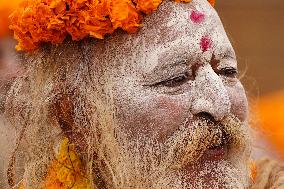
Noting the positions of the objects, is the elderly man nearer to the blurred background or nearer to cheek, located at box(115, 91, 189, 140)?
cheek, located at box(115, 91, 189, 140)

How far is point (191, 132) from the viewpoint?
2584mm

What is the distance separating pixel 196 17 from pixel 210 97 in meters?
0.28

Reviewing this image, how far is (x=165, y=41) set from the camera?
105 inches

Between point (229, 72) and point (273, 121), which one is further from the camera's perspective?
point (273, 121)

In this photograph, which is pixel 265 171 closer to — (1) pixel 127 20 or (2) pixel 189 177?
(2) pixel 189 177

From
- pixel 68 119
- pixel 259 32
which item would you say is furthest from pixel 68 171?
pixel 259 32

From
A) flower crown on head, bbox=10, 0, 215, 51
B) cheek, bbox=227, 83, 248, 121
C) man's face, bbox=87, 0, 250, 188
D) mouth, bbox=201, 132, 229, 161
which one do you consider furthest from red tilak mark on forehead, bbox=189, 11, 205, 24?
mouth, bbox=201, 132, 229, 161

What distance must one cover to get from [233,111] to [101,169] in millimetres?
446

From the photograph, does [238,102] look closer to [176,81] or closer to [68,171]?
[176,81]

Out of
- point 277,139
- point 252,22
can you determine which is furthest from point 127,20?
point 252,22

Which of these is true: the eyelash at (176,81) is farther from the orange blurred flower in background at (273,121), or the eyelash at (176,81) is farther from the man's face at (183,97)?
the orange blurred flower in background at (273,121)

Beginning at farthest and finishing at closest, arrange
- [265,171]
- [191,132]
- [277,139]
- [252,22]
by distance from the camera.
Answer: [252,22] → [277,139] → [265,171] → [191,132]

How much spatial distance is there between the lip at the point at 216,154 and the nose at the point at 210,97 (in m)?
0.10

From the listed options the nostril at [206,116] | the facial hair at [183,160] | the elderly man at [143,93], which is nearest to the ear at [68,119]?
the elderly man at [143,93]
